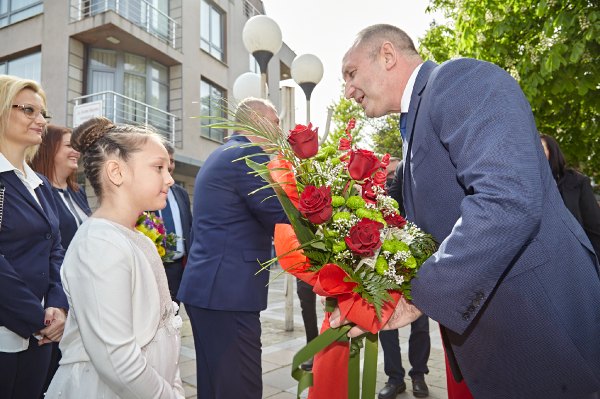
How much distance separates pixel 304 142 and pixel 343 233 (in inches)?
14.1

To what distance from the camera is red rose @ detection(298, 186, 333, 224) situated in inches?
59.8

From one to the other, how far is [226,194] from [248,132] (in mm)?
1105

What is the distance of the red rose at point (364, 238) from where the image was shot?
1473 millimetres

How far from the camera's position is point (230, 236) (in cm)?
281

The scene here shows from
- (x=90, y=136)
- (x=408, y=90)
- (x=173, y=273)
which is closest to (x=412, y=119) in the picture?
(x=408, y=90)

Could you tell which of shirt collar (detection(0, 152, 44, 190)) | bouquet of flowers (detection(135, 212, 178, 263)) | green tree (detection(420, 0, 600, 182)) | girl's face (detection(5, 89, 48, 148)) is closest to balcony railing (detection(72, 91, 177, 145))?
green tree (detection(420, 0, 600, 182))

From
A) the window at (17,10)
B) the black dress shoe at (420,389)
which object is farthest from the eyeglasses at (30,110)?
the window at (17,10)

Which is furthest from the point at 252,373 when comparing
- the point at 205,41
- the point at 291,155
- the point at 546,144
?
the point at 205,41

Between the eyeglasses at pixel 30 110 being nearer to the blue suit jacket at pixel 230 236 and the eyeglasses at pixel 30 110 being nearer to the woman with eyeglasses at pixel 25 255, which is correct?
the woman with eyeglasses at pixel 25 255

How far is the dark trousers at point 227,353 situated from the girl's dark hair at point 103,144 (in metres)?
1.10

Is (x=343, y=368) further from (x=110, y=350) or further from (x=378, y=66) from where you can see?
(x=378, y=66)

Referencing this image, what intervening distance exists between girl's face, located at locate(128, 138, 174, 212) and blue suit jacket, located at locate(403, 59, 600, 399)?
3.63 feet

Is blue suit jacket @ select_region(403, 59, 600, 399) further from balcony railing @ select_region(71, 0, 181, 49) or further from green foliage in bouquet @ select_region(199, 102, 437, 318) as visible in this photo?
balcony railing @ select_region(71, 0, 181, 49)

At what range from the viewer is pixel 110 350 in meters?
1.62
